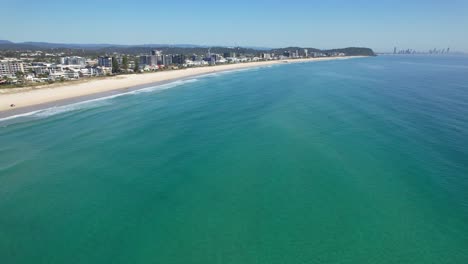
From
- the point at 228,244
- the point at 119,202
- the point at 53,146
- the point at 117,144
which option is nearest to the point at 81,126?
the point at 53,146

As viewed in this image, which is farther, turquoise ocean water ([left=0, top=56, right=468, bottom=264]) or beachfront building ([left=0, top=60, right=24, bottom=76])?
beachfront building ([left=0, top=60, right=24, bottom=76])

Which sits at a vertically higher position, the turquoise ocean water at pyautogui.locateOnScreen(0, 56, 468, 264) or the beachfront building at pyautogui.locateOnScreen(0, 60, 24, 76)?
the beachfront building at pyautogui.locateOnScreen(0, 60, 24, 76)

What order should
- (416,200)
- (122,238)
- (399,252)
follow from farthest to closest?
1. (416,200)
2. (122,238)
3. (399,252)

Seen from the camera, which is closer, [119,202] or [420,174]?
[119,202]

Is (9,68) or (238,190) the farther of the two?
(9,68)

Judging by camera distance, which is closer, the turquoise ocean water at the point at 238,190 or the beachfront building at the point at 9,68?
the turquoise ocean water at the point at 238,190

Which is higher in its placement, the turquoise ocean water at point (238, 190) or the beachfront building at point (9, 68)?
the beachfront building at point (9, 68)

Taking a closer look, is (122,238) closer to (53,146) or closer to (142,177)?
(142,177)

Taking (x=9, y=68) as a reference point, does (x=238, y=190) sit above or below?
below
